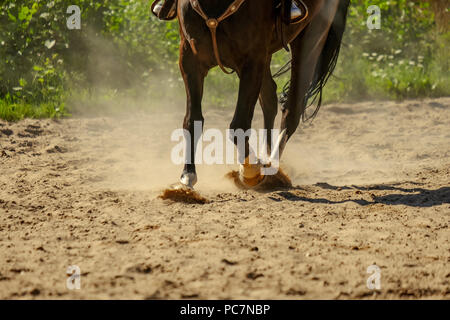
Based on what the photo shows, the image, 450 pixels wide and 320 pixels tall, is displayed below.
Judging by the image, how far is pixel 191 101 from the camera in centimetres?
461

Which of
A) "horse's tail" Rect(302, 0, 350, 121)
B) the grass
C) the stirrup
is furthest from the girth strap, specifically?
the grass

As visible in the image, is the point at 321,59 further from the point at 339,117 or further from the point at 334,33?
the point at 339,117

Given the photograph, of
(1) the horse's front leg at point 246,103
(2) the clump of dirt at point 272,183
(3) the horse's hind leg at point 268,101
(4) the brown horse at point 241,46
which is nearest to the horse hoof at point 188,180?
(4) the brown horse at point 241,46

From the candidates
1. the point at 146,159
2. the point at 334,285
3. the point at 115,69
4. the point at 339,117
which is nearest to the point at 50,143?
the point at 146,159

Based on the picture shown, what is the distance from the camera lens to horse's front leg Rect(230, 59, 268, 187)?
4.41 meters

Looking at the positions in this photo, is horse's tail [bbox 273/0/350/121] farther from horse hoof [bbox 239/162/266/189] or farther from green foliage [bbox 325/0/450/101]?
green foliage [bbox 325/0/450/101]

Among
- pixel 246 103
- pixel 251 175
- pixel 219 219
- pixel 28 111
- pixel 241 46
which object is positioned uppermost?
pixel 241 46

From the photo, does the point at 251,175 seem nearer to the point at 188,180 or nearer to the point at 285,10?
the point at 188,180

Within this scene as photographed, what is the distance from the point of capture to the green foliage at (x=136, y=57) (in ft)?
25.7

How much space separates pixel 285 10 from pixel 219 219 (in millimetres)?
1437

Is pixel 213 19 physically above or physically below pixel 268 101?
above

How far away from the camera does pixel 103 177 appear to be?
5.38m

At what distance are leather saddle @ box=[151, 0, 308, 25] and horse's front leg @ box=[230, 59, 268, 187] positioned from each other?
0.32 meters

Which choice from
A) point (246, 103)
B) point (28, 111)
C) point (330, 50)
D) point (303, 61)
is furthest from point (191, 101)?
point (28, 111)
